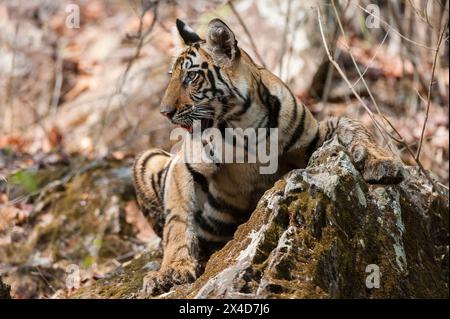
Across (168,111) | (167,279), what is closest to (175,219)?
(167,279)

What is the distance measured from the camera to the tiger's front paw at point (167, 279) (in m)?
4.83

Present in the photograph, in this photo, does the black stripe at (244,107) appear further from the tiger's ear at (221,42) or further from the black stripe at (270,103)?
the tiger's ear at (221,42)

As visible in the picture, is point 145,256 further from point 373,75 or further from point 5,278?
point 373,75

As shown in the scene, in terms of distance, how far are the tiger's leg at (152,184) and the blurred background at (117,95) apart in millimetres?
669

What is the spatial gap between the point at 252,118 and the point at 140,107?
525 centimetres

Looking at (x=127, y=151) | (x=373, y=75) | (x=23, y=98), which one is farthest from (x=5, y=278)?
(x=373, y=75)

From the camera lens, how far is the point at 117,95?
1020cm

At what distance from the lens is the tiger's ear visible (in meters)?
4.96

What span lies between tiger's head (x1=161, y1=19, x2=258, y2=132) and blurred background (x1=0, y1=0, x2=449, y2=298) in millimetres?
477

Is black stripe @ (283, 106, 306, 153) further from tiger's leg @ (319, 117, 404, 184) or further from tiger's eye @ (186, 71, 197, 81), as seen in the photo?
tiger's eye @ (186, 71, 197, 81)

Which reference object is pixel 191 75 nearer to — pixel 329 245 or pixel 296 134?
pixel 296 134

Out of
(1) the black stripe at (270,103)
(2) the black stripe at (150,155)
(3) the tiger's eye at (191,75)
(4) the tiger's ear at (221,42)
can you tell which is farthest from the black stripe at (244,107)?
(2) the black stripe at (150,155)
